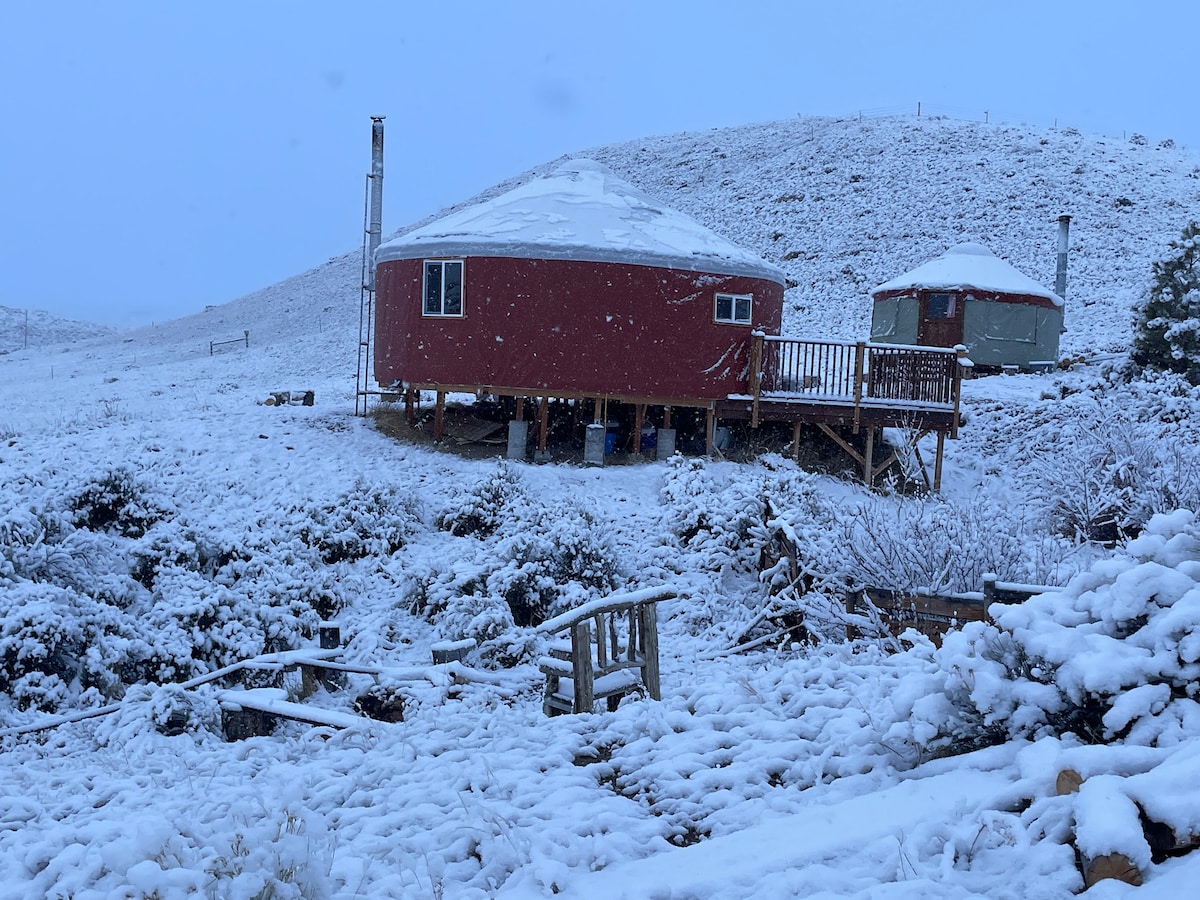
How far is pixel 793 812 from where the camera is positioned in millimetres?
4297

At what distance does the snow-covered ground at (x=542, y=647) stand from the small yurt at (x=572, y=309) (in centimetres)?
169

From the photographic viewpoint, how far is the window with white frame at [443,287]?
54.2 ft

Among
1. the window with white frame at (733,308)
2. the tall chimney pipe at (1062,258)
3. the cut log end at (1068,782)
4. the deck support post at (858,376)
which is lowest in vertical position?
the cut log end at (1068,782)

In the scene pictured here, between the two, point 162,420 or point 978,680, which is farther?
point 162,420

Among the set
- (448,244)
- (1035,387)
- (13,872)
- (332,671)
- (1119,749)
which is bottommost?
(332,671)

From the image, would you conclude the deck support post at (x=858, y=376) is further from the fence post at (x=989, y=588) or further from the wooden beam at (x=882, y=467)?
Answer: the fence post at (x=989, y=588)

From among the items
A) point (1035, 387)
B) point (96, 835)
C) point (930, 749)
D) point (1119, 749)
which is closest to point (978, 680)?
Result: point (930, 749)

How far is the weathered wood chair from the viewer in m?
6.84

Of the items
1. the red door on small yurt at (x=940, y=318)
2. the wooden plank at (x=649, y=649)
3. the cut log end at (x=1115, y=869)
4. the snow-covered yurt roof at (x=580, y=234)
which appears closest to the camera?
the cut log end at (x=1115, y=869)

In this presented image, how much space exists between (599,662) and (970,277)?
2171 cm

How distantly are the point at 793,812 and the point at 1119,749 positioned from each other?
51.6 inches

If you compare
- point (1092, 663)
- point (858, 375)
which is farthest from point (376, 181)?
point (1092, 663)

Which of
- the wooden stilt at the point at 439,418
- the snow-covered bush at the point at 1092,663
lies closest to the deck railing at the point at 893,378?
the wooden stilt at the point at 439,418

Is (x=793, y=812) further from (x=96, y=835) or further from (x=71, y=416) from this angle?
(x=71, y=416)
